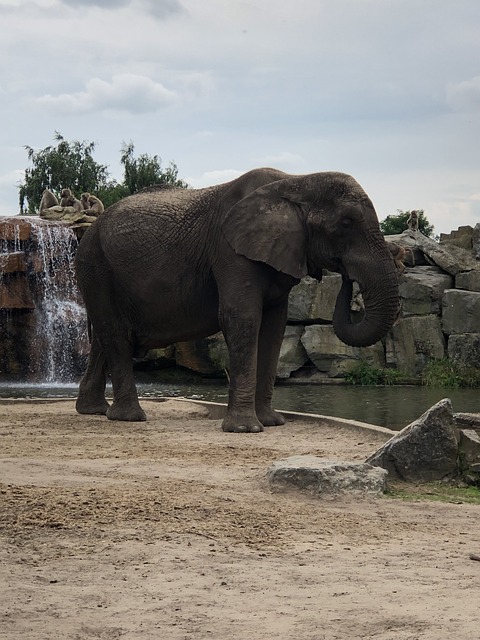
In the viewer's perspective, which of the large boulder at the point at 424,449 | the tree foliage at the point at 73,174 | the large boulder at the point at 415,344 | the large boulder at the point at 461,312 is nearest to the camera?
the large boulder at the point at 424,449

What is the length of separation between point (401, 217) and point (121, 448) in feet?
162

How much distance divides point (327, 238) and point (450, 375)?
15214 mm

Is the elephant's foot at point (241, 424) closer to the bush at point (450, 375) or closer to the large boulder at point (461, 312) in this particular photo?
the bush at point (450, 375)

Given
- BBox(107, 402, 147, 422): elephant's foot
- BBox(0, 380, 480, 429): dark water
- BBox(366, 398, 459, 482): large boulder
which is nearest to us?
BBox(366, 398, 459, 482): large boulder

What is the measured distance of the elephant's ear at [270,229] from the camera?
11.6 m

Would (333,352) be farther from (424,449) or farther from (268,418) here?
(424,449)

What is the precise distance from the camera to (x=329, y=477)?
7.60 m

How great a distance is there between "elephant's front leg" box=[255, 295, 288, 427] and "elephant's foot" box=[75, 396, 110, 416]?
2.31m

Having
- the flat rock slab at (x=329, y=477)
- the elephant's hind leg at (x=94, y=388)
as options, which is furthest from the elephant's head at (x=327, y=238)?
the flat rock slab at (x=329, y=477)

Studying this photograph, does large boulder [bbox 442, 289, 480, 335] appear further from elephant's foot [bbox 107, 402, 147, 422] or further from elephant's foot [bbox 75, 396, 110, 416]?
elephant's foot [bbox 107, 402, 147, 422]

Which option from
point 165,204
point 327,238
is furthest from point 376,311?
point 165,204

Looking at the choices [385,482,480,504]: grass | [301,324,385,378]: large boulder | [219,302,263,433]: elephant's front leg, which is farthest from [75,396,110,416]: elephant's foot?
[301,324,385,378]: large boulder

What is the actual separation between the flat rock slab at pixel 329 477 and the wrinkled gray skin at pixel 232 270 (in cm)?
369

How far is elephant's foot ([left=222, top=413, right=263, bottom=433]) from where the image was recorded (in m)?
11.5
